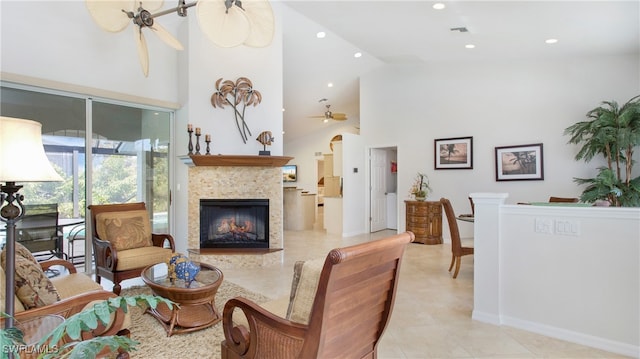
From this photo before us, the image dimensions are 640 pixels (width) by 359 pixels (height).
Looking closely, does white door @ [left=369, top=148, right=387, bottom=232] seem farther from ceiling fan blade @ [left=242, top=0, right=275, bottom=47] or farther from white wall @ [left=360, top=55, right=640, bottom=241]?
ceiling fan blade @ [left=242, top=0, right=275, bottom=47]

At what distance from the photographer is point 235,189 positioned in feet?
16.5

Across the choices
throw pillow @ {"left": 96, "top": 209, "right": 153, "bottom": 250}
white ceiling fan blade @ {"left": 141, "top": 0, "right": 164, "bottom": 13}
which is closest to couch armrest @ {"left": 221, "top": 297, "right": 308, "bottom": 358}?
white ceiling fan blade @ {"left": 141, "top": 0, "right": 164, "bottom": 13}

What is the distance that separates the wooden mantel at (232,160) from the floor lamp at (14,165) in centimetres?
305

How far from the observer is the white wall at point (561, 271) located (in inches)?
94.8

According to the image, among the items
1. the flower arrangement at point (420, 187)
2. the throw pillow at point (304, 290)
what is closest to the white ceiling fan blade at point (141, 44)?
the throw pillow at point (304, 290)

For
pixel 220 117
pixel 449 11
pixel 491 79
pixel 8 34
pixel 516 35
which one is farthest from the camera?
pixel 491 79

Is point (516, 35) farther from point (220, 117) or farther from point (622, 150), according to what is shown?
point (220, 117)

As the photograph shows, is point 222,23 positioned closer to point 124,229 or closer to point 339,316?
point 339,316

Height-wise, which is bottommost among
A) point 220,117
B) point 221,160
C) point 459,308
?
point 459,308

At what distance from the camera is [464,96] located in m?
6.38

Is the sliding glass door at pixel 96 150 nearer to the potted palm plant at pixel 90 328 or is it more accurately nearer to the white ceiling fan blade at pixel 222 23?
the white ceiling fan blade at pixel 222 23

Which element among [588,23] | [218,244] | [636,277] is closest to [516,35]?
[588,23]

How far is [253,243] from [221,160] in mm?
1345

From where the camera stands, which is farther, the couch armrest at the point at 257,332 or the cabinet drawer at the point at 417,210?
the cabinet drawer at the point at 417,210
